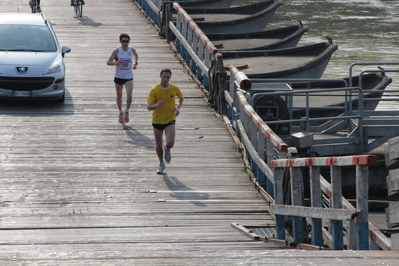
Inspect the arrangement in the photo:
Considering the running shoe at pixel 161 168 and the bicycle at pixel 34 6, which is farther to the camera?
the bicycle at pixel 34 6

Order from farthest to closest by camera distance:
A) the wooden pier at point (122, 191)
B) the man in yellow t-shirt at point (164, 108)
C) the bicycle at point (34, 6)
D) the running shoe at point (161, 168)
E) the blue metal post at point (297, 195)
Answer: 1. the bicycle at point (34, 6)
2. the running shoe at point (161, 168)
3. the man in yellow t-shirt at point (164, 108)
4. the blue metal post at point (297, 195)
5. the wooden pier at point (122, 191)

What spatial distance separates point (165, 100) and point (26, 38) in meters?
5.65

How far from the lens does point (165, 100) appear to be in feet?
34.6

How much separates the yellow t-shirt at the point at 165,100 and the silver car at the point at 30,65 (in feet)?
13.8

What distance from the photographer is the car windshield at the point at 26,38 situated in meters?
14.7

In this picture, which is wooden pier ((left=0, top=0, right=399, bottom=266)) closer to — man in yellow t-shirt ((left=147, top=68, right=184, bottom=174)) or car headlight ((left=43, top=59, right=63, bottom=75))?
man in yellow t-shirt ((left=147, top=68, right=184, bottom=174))

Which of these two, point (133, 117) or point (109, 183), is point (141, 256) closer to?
point (109, 183)

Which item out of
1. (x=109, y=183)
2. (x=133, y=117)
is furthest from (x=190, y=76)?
(x=109, y=183)

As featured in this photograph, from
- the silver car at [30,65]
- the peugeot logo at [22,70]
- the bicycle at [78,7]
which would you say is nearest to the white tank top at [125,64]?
the silver car at [30,65]

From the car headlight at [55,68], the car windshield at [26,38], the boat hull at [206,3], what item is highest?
the car windshield at [26,38]

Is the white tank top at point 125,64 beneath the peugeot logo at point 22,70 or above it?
above

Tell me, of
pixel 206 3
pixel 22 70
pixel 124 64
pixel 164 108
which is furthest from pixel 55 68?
pixel 206 3

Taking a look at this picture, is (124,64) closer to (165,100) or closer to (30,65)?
(30,65)

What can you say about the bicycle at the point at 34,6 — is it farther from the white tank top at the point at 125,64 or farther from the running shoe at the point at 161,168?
the running shoe at the point at 161,168
